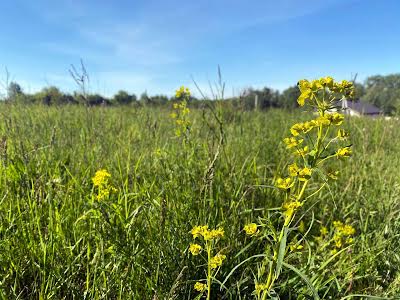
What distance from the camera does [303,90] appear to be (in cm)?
94

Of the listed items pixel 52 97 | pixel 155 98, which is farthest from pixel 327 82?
pixel 155 98

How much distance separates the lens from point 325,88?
0.93 m

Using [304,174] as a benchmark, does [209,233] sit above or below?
below

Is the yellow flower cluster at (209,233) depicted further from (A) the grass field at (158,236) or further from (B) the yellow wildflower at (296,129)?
(B) the yellow wildflower at (296,129)

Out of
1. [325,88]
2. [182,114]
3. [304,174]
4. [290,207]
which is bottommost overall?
[290,207]

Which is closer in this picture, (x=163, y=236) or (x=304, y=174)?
(x=304, y=174)

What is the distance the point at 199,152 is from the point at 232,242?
0.82 metres

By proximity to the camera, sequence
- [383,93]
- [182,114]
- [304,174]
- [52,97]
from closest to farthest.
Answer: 1. [304,174]
2. [182,114]
3. [52,97]
4. [383,93]

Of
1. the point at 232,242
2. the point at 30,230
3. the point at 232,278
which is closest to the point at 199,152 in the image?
the point at 232,242

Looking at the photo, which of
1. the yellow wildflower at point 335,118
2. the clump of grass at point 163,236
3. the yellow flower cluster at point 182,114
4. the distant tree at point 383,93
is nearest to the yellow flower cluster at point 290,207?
the clump of grass at point 163,236

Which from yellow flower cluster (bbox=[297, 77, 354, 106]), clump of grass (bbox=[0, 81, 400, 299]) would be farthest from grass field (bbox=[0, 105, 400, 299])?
yellow flower cluster (bbox=[297, 77, 354, 106])

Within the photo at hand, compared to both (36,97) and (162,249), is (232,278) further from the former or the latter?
(36,97)

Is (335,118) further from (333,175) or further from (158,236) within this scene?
(158,236)

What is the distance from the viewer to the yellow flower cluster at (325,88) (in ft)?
3.02
